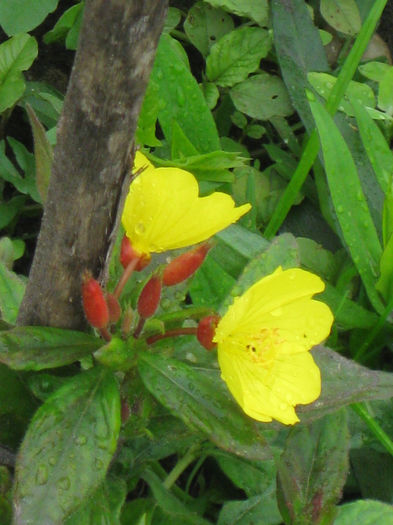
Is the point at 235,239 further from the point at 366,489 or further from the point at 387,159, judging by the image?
the point at 366,489

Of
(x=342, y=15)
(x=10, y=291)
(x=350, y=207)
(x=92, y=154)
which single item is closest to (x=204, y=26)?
(x=342, y=15)

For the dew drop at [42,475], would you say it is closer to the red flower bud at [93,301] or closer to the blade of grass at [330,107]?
the red flower bud at [93,301]

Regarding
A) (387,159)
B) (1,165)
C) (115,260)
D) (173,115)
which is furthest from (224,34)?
(115,260)

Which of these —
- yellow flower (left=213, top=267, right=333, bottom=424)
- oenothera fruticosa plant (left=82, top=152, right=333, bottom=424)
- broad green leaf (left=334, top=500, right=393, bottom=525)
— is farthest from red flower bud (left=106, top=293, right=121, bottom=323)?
broad green leaf (left=334, top=500, right=393, bottom=525)

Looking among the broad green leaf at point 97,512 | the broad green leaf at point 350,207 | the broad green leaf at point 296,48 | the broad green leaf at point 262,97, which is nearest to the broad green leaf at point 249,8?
the broad green leaf at point 296,48

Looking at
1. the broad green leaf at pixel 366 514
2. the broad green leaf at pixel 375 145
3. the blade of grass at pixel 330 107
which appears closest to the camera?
the broad green leaf at pixel 366 514

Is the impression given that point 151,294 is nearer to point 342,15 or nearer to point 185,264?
point 185,264
